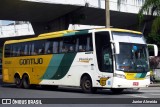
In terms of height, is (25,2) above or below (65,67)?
above

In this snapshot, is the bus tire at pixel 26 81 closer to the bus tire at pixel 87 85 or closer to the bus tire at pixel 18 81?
the bus tire at pixel 18 81

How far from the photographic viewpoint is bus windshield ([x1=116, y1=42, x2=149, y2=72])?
20.7 m

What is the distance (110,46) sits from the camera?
20.7m

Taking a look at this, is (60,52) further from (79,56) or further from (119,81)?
(119,81)

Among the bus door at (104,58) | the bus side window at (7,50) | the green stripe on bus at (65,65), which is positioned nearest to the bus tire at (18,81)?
the bus side window at (7,50)

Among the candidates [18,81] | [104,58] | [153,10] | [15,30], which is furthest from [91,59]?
[15,30]

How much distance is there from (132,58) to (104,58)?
4.37 feet

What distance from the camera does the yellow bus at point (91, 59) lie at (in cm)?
2070

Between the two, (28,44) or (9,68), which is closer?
(28,44)

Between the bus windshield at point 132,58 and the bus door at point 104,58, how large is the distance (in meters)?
0.48

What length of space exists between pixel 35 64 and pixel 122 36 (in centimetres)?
670

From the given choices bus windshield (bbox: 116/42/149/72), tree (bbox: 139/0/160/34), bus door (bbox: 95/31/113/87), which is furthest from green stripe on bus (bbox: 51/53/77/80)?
tree (bbox: 139/0/160/34)

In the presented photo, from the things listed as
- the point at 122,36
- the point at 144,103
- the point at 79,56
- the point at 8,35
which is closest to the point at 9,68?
the point at 79,56

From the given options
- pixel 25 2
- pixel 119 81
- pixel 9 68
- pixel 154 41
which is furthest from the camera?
pixel 154 41
